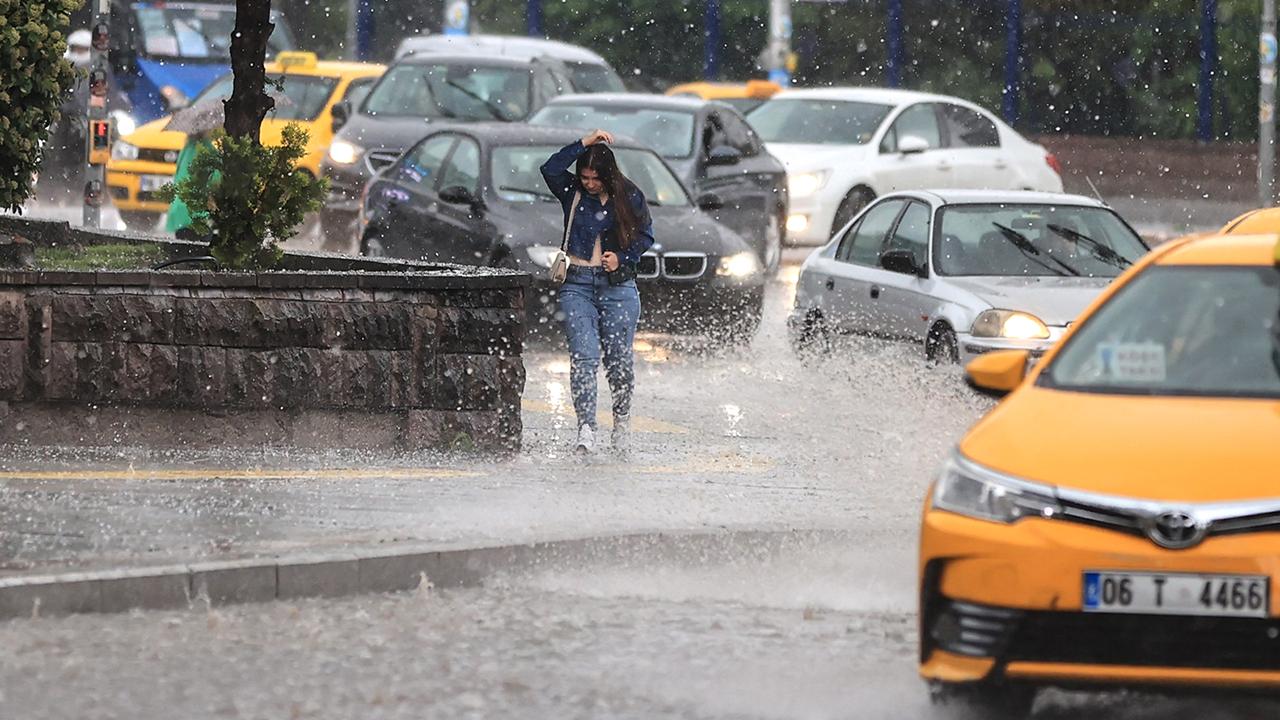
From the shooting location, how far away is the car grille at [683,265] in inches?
727

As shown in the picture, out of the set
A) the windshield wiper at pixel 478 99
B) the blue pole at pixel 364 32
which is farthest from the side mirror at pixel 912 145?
the blue pole at pixel 364 32

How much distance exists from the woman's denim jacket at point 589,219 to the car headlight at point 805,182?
12.4 m

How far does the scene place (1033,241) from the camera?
15.6 metres

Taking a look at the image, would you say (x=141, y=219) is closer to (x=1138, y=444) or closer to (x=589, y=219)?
(x=589, y=219)

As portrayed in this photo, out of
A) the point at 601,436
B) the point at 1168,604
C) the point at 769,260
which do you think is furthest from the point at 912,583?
the point at 769,260

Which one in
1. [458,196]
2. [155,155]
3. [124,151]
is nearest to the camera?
[458,196]

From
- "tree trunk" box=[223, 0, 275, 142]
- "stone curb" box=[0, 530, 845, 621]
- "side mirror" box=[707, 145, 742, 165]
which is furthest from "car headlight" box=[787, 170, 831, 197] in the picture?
"stone curb" box=[0, 530, 845, 621]

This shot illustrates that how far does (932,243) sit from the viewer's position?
51.3 feet

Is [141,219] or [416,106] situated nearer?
[416,106]

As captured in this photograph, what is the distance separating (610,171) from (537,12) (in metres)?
32.6

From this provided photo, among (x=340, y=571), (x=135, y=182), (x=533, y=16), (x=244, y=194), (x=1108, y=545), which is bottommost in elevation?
(x=135, y=182)

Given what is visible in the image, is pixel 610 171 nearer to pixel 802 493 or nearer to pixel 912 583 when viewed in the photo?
pixel 802 493

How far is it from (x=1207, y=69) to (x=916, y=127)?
1351cm

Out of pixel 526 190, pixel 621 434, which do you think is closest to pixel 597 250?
pixel 621 434
